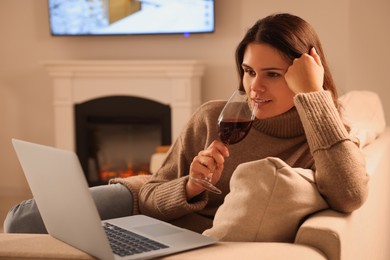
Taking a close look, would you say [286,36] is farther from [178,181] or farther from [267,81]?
[178,181]

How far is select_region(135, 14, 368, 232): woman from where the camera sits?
4.99 ft

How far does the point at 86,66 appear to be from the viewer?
5160 mm

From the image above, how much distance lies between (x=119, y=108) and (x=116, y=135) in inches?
→ 11.1

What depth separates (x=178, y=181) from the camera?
1956mm

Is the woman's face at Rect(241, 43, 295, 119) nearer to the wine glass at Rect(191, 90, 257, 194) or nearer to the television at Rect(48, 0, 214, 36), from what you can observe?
the wine glass at Rect(191, 90, 257, 194)

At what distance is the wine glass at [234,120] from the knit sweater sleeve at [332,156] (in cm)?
15

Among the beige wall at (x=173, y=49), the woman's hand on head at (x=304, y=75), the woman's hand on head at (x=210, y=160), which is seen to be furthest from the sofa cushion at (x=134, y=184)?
the beige wall at (x=173, y=49)

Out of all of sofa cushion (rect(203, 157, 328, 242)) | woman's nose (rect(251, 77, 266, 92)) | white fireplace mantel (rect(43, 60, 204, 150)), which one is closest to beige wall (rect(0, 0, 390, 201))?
white fireplace mantel (rect(43, 60, 204, 150))

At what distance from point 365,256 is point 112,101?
12.5 feet

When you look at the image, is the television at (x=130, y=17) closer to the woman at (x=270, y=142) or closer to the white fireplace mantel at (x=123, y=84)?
the white fireplace mantel at (x=123, y=84)

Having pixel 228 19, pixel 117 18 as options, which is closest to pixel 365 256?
pixel 228 19

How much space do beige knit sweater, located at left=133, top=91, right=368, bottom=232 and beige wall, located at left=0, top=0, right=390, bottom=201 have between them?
2.80 m

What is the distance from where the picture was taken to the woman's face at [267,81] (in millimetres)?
1869

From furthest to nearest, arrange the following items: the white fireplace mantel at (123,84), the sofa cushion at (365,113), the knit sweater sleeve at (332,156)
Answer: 1. the white fireplace mantel at (123,84)
2. the sofa cushion at (365,113)
3. the knit sweater sleeve at (332,156)
